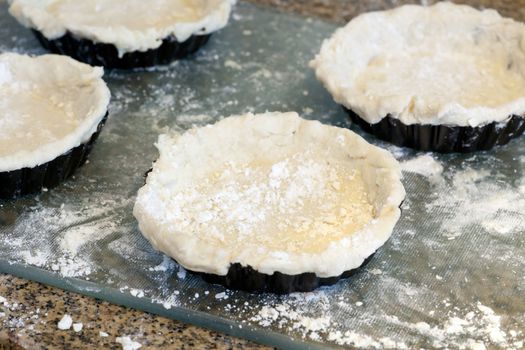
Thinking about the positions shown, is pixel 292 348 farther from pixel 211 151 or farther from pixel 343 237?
pixel 211 151

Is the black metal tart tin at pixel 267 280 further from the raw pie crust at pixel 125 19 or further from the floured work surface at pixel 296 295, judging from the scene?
the raw pie crust at pixel 125 19

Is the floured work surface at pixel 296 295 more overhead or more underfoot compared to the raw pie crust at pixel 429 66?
more underfoot

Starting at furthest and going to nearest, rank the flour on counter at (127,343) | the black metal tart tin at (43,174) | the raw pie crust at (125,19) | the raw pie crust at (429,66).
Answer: the raw pie crust at (125,19), the raw pie crust at (429,66), the black metal tart tin at (43,174), the flour on counter at (127,343)

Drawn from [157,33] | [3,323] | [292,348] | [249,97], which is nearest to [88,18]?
[157,33]

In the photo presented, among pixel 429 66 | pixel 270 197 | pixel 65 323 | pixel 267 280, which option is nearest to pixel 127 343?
pixel 65 323

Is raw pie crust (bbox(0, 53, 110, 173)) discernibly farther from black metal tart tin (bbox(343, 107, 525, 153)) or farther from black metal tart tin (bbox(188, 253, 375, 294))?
black metal tart tin (bbox(343, 107, 525, 153))

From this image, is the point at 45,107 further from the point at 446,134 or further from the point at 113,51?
the point at 446,134

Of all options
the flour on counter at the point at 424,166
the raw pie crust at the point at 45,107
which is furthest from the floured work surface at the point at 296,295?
the raw pie crust at the point at 45,107
